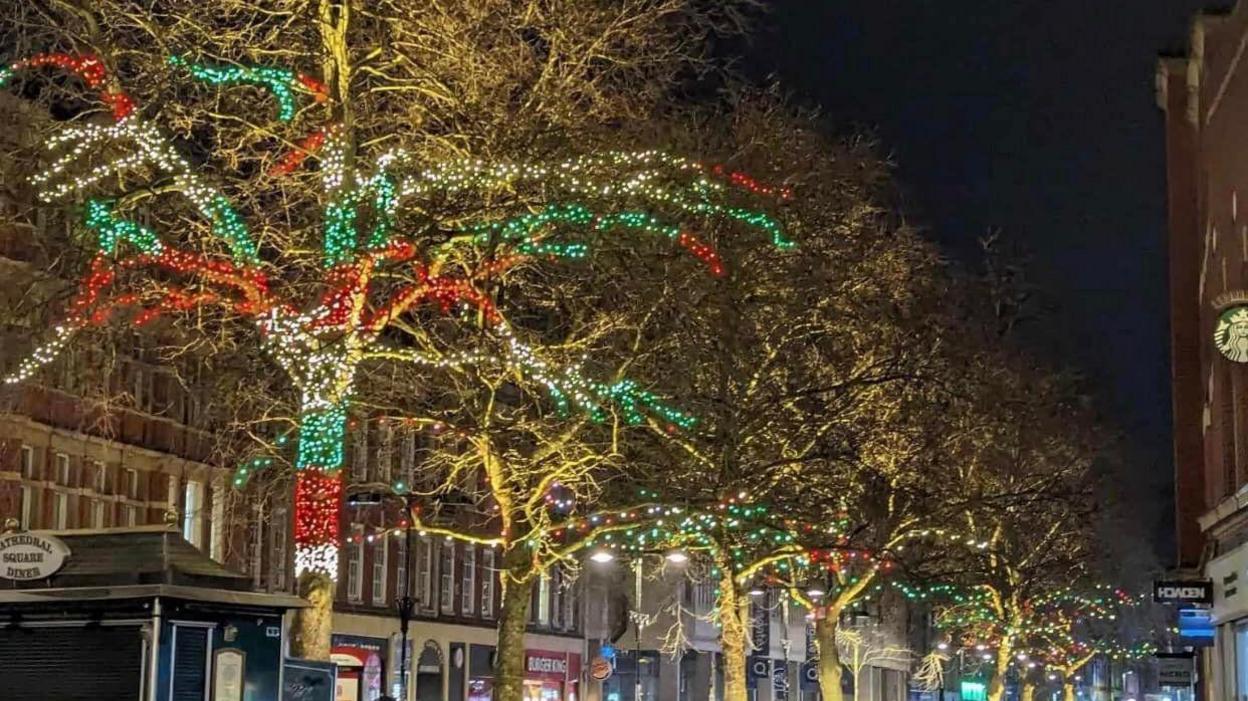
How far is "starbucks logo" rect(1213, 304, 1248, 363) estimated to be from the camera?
28.8m

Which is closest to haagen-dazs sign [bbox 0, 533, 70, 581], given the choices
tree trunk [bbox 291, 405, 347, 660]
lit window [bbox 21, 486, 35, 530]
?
tree trunk [bbox 291, 405, 347, 660]

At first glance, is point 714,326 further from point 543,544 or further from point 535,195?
point 543,544

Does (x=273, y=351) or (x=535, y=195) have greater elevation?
(x=535, y=195)

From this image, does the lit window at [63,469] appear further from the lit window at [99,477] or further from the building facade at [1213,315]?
the building facade at [1213,315]

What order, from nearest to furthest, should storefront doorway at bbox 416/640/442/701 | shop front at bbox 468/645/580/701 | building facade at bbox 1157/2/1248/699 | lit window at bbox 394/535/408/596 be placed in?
building facade at bbox 1157/2/1248/699 < lit window at bbox 394/535/408/596 < storefront doorway at bbox 416/640/442/701 < shop front at bbox 468/645/580/701

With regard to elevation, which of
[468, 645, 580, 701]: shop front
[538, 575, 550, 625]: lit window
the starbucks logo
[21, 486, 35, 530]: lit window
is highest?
the starbucks logo

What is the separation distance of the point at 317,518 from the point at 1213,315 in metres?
20.5

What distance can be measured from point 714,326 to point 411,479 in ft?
80.4

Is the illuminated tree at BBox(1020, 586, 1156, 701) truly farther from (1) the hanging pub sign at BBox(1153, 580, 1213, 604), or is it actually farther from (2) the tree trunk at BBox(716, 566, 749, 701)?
(2) the tree trunk at BBox(716, 566, 749, 701)

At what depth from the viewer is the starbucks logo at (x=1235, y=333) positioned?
28797 mm

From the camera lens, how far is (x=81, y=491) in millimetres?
39000

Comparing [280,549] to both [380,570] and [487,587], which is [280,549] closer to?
[380,570]

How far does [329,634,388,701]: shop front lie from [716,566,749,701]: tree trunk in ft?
51.8

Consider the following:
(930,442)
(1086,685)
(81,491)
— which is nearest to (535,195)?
(930,442)
